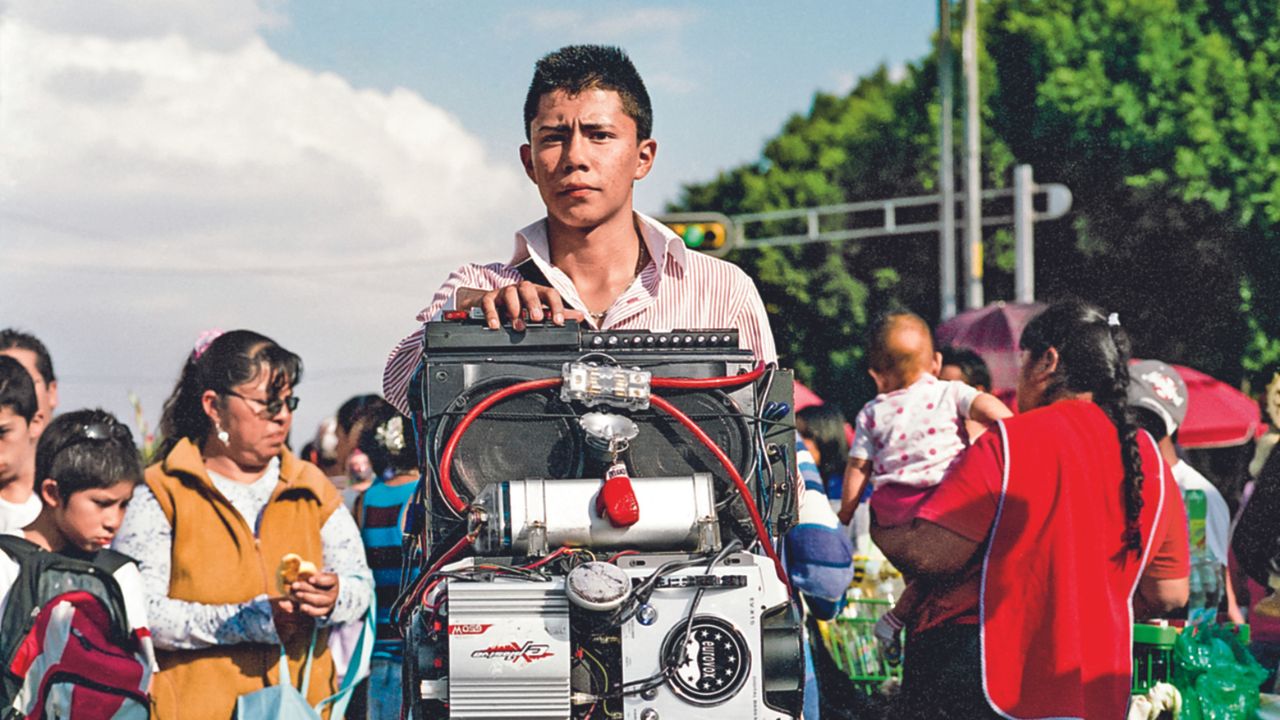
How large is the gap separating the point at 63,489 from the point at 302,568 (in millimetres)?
1114

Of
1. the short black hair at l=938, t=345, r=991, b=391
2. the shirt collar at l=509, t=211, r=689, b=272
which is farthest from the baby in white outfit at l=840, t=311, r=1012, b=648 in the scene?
the shirt collar at l=509, t=211, r=689, b=272

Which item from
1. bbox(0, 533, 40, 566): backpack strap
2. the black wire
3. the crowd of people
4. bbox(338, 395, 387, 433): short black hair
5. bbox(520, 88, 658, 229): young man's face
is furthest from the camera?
bbox(338, 395, 387, 433): short black hair

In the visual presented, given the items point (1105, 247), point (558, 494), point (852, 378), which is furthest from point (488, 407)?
point (852, 378)

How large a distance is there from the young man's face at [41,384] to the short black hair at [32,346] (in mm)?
20

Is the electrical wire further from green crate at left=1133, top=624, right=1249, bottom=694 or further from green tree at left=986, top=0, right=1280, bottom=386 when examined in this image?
green tree at left=986, top=0, right=1280, bottom=386

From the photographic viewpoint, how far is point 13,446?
21.1 feet

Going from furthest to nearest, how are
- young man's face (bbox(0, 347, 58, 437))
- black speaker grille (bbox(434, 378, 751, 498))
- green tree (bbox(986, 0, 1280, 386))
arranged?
green tree (bbox(986, 0, 1280, 386)) → young man's face (bbox(0, 347, 58, 437)) → black speaker grille (bbox(434, 378, 751, 498))

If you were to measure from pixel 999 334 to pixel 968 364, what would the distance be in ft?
15.7

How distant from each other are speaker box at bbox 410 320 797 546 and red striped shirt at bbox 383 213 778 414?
1.55 ft

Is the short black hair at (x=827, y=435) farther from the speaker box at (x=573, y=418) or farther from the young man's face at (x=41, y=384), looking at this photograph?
the speaker box at (x=573, y=418)

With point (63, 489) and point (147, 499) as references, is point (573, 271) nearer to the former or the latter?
point (147, 499)

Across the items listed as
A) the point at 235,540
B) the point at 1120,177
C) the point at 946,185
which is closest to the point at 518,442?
the point at 235,540

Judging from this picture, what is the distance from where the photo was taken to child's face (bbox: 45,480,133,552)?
19.2 feet

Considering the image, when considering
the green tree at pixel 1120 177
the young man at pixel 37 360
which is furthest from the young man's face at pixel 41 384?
the green tree at pixel 1120 177
